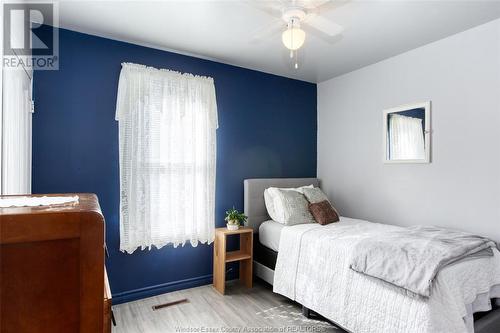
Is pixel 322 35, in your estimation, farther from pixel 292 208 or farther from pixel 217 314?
pixel 217 314

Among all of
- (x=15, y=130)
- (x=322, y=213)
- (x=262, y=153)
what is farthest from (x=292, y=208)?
(x=15, y=130)

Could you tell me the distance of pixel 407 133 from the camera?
3.16 m

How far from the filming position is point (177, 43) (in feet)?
9.91

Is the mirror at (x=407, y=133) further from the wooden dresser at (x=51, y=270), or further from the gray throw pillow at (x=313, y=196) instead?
the wooden dresser at (x=51, y=270)

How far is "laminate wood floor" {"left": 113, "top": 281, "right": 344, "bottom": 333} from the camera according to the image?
2500 mm

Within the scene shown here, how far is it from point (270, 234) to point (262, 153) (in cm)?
112

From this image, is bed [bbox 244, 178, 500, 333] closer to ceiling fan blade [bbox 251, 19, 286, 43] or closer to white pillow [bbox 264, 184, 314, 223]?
white pillow [bbox 264, 184, 314, 223]

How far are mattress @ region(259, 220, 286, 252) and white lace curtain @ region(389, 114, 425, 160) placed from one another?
5.00 ft

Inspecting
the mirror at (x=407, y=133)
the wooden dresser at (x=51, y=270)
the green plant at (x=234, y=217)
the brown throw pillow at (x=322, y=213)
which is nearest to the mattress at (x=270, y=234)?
the green plant at (x=234, y=217)

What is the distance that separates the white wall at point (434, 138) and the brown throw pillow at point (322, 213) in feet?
2.03

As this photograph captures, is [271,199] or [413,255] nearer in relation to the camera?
[413,255]

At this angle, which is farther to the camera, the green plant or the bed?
the green plant

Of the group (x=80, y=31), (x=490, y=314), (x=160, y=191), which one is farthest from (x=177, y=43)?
(x=490, y=314)

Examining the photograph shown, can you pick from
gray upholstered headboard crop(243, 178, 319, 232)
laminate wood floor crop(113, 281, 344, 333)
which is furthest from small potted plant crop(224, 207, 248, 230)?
laminate wood floor crop(113, 281, 344, 333)
